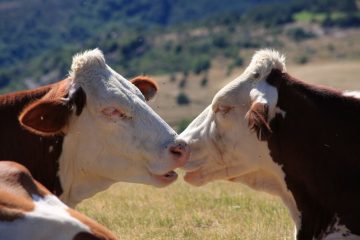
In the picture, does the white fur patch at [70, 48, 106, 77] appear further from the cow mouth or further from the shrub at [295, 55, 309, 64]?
the shrub at [295, 55, 309, 64]

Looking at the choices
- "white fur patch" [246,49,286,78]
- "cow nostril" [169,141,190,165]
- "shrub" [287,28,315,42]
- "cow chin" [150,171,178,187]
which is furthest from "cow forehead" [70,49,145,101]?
"shrub" [287,28,315,42]

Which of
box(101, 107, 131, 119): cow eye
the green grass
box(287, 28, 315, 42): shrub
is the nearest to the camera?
box(101, 107, 131, 119): cow eye

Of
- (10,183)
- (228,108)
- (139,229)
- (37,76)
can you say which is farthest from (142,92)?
(37,76)

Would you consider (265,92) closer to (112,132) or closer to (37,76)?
(112,132)

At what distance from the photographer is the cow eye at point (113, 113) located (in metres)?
10.5

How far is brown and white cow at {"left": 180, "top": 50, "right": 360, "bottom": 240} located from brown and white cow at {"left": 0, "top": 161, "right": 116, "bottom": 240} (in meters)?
2.91

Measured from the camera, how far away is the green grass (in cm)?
1244

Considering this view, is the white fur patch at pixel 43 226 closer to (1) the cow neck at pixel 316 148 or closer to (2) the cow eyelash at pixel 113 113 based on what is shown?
(2) the cow eyelash at pixel 113 113

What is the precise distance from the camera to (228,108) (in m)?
11.2

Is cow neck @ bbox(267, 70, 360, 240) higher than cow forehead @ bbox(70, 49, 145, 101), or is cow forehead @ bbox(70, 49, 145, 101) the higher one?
cow forehead @ bbox(70, 49, 145, 101)

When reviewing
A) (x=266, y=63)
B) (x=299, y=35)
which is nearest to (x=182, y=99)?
(x=299, y=35)

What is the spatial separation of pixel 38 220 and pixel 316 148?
3712 mm

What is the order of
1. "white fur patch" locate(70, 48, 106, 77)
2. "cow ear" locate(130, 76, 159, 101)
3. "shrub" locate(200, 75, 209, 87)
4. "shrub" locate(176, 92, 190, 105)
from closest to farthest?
"white fur patch" locate(70, 48, 106, 77), "cow ear" locate(130, 76, 159, 101), "shrub" locate(176, 92, 190, 105), "shrub" locate(200, 75, 209, 87)

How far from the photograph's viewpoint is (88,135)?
417 inches
